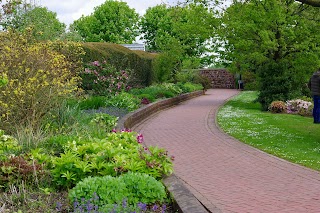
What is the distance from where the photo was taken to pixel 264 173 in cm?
868

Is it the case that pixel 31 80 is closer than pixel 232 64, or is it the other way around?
pixel 31 80

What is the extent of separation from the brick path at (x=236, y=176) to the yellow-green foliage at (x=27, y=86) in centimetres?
290

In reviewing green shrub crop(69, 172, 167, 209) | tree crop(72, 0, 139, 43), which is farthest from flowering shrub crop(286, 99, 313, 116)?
tree crop(72, 0, 139, 43)

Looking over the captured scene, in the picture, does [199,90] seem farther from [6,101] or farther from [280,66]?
[6,101]

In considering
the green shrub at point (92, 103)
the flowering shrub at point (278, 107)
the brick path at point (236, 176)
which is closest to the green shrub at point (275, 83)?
the flowering shrub at point (278, 107)

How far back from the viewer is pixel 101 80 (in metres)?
19.9

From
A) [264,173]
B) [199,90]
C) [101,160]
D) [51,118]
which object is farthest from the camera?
[199,90]

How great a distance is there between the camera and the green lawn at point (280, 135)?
10391mm

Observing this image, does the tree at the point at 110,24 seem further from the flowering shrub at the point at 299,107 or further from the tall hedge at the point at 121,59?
the flowering shrub at the point at 299,107

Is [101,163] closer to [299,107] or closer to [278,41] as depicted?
[299,107]

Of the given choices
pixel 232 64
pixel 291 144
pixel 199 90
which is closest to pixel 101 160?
pixel 291 144

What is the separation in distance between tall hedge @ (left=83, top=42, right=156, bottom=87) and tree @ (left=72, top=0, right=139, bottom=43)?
37597mm

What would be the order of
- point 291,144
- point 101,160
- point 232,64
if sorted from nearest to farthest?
point 101,160, point 291,144, point 232,64

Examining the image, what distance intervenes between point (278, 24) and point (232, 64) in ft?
15.4
